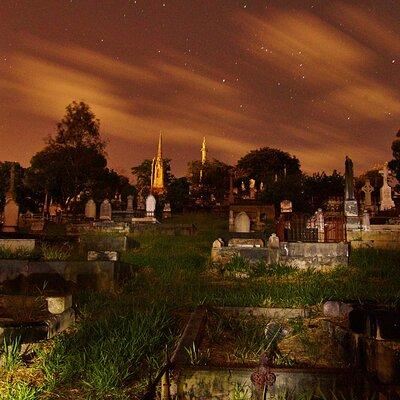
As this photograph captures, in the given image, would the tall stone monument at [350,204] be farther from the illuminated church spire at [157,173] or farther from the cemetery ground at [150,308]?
the illuminated church spire at [157,173]

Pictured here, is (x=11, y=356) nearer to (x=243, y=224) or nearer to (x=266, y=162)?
(x=243, y=224)

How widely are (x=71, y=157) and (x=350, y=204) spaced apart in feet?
84.2

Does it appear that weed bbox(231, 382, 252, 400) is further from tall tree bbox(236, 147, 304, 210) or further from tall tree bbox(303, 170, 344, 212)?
tall tree bbox(236, 147, 304, 210)

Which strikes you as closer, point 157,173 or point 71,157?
point 71,157

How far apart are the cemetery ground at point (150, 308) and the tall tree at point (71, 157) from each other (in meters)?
24.2

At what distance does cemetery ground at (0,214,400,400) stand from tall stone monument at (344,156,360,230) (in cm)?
343

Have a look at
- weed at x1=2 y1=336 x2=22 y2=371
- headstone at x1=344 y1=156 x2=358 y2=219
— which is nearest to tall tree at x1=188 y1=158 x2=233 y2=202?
headstone at x1=344 y1=156 x2=358 y2=219

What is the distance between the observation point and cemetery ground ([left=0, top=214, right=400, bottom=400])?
454cm

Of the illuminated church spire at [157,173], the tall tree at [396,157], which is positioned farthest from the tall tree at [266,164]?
the tall tree at [396,157]

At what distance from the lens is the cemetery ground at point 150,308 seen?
4535 mm

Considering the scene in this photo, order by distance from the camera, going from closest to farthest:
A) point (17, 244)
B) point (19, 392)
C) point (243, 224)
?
point (19, 392) < point (17, 244) < point (243, 224)

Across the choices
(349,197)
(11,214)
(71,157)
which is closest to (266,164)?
(71,157)

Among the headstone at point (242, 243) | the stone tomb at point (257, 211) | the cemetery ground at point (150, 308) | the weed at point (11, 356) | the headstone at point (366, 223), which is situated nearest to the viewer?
the cemetery ground at point (150, 308)

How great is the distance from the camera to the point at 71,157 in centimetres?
3806
